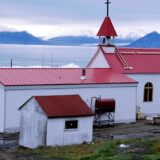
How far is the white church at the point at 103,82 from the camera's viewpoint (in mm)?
33531

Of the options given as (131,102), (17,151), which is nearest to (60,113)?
(17,151)

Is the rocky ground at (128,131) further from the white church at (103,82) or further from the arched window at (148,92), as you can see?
the arched window at (148,92)

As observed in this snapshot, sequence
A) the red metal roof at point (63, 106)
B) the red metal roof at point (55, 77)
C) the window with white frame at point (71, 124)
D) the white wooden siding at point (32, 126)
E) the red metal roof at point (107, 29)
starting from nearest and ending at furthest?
the white wooden siding at point (32, 126), the red metal roof at point (63, 106), the window with white frame at point (71, 124), the red metal roof at point (55, 77), the red metal roof at point (107, 29)

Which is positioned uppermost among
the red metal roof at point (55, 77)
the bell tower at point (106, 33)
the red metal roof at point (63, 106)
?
the bell tower at point (106, 33)

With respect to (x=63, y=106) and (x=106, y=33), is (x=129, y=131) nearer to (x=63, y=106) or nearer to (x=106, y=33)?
(x=63, y=106)

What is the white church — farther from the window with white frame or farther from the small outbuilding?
the window with white frame

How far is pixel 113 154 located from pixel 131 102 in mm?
16598

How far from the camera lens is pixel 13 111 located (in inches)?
1319

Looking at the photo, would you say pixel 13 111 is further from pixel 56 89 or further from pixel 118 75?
pixel 118 75

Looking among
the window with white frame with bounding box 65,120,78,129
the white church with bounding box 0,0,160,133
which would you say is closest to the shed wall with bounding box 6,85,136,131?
the white church with bounding box 0,0,160,133

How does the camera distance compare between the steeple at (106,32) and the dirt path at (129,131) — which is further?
the steeple at (106,32)

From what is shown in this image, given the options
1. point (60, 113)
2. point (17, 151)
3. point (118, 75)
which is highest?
point (118, 75)

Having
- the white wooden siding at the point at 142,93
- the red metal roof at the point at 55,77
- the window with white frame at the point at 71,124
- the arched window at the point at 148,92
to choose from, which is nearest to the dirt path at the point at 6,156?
the window with white frame at the point at 71,124

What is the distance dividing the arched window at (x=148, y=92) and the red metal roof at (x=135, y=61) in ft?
3.44
